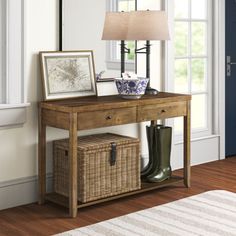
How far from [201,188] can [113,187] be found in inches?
33.3

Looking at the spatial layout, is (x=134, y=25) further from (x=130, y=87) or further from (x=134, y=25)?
(x=130, y=87)

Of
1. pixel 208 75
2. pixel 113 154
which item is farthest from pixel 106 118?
pixel 208 75

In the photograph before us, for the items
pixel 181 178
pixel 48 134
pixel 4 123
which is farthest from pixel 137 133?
pixel 4 123

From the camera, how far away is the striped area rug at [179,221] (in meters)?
3.38

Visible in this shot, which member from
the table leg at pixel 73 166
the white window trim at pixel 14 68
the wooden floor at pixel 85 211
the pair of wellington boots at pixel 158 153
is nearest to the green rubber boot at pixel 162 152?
the pair of wellington boots at pixel 158 153

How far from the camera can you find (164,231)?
340 centimetres

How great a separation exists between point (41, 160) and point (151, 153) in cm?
98

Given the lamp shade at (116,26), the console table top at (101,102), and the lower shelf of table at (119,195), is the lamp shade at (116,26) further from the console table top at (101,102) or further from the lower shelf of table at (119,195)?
the lower shelf of table at (119,195)

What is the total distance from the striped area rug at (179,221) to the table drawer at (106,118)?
0.65 m

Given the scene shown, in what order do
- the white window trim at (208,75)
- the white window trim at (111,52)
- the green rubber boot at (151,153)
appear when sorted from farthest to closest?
1. the white window trim at (208,75)
2. the green rubber boot at (151,153)
3. the white window trim at (111,52)

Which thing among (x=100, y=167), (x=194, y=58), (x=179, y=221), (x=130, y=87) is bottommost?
(x=179, y=221)

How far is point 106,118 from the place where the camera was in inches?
150

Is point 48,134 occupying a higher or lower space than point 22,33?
lower

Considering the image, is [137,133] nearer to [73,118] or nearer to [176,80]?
[176,80]
